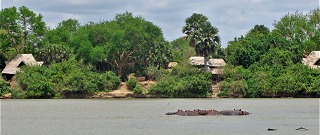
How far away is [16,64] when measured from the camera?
8012 centimetres

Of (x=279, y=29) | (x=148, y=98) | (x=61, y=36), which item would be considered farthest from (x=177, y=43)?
(x=148, y=98)


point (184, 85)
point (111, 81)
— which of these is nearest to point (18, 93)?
point (111, 81)

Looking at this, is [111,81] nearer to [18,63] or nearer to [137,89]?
[137,89]

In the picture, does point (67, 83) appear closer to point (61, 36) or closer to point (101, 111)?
point (61, 36)

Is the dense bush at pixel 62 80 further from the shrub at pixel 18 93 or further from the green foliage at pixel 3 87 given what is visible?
the green foliage at pixel 3 87

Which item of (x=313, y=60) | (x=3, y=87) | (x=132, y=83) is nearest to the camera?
(x=3, y=87)

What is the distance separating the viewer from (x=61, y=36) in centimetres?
8812

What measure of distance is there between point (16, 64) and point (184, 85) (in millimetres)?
21957

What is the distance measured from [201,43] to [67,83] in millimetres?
16437

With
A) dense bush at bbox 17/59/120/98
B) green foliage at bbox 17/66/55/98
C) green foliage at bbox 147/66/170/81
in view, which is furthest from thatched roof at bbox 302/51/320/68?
green foliage at bbox 17/66/55/98

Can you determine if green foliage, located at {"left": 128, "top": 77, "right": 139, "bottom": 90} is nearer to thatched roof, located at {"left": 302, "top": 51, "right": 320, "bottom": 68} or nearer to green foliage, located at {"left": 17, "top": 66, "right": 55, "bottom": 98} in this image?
green foliage, located at {"left": 17, "top": 66, "right": 55, "bottom": 98}

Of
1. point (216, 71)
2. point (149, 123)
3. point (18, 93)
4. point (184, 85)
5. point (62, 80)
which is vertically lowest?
point (149, 123)

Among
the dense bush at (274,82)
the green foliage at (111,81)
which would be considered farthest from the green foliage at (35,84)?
the dense bush at (274,82)

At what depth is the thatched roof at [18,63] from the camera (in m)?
79.6
